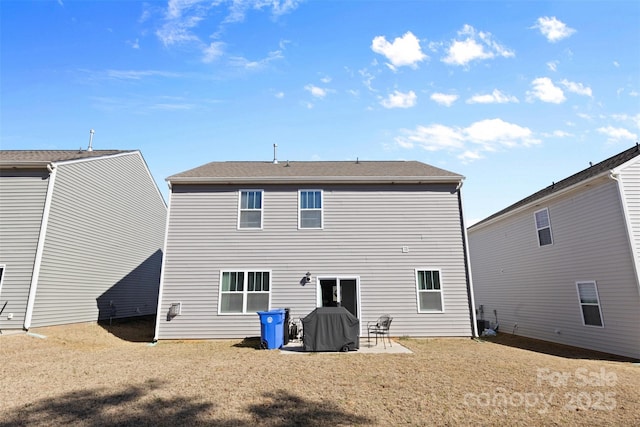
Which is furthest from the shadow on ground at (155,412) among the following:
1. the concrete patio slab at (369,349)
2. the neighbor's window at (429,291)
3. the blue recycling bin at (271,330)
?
the neighbor's window at (429,291)

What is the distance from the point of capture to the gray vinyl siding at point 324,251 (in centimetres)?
1122

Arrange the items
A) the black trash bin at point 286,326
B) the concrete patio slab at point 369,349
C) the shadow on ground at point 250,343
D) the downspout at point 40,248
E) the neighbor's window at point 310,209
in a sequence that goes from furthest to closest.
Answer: the neighbor's window at point 310,209 → the downspout at point 40,248 → the black trash bin at point 286,326 → the shadow on ground at point 250,343 → the concrete patio slab at point 369,349

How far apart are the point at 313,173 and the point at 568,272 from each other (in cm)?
997

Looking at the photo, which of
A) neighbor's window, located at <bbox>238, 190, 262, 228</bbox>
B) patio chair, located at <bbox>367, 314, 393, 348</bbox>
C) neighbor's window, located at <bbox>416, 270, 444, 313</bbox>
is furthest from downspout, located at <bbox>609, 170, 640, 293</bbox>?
neighbor's window, located at <bbox>238, 190, 262, 228</bbox>

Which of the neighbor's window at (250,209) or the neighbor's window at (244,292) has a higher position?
the neighbor's window at (250,209)

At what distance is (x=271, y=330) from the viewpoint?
31.4ft

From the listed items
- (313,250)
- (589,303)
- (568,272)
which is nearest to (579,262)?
(568,272)

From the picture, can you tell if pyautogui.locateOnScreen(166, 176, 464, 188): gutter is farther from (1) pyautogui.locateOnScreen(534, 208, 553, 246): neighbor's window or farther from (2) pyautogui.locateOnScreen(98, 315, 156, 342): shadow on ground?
(2) pyautogui.locateOnScreen(98, 315, 156, 342): shadow on ground

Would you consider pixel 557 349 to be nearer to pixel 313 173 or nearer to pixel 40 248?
pixel 313 173

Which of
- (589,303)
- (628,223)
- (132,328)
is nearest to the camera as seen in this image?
(628,223)

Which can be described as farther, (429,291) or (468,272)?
(468,272)

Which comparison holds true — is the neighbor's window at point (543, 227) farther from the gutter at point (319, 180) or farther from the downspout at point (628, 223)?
the gutter at point (319, 180)

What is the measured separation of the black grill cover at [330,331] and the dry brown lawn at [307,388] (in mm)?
446

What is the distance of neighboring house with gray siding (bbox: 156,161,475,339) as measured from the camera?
11.2 metres
